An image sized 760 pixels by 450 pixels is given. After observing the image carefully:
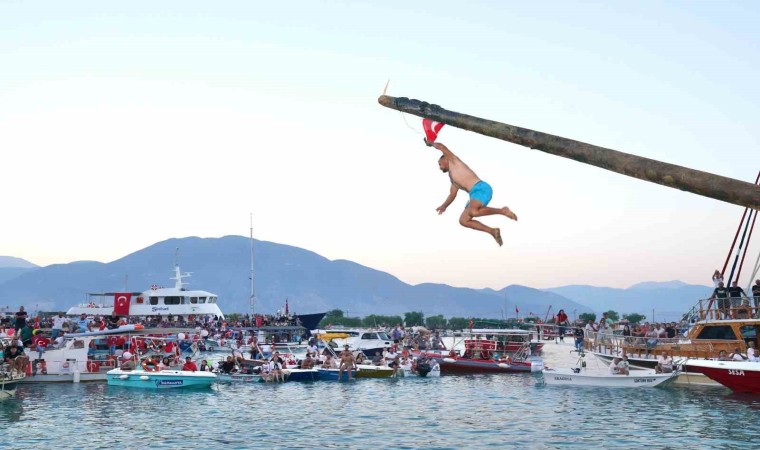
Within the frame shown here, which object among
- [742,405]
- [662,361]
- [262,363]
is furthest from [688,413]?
[262,363]

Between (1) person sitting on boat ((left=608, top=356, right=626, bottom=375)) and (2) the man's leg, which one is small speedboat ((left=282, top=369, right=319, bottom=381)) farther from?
(2) the man's leg

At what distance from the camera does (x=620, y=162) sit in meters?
5.13

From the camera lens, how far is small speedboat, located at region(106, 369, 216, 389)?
4006cm

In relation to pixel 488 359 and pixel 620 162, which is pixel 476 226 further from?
pixel 488 359

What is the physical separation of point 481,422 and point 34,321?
136ft

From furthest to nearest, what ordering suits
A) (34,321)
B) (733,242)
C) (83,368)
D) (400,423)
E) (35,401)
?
(34,321)
(83,368)
(733,242)
(35,401)
(400,423)

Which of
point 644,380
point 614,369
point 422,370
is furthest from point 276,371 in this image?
point 644,380

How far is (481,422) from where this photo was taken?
31.4m

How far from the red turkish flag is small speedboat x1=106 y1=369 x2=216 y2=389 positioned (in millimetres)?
44030

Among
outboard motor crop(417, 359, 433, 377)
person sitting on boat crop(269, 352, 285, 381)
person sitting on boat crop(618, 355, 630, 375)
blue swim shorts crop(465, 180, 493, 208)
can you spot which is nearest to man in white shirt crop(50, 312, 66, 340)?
person sitting on boat crop(269, 352, 285, 381)

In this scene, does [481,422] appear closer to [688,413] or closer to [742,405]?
[688,413]

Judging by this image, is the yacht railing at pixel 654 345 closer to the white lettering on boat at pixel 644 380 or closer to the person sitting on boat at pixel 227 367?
the white lettering on boat at pixel 644 380

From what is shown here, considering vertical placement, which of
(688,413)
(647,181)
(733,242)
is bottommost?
(688,413)

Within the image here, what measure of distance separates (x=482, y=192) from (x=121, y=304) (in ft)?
267
